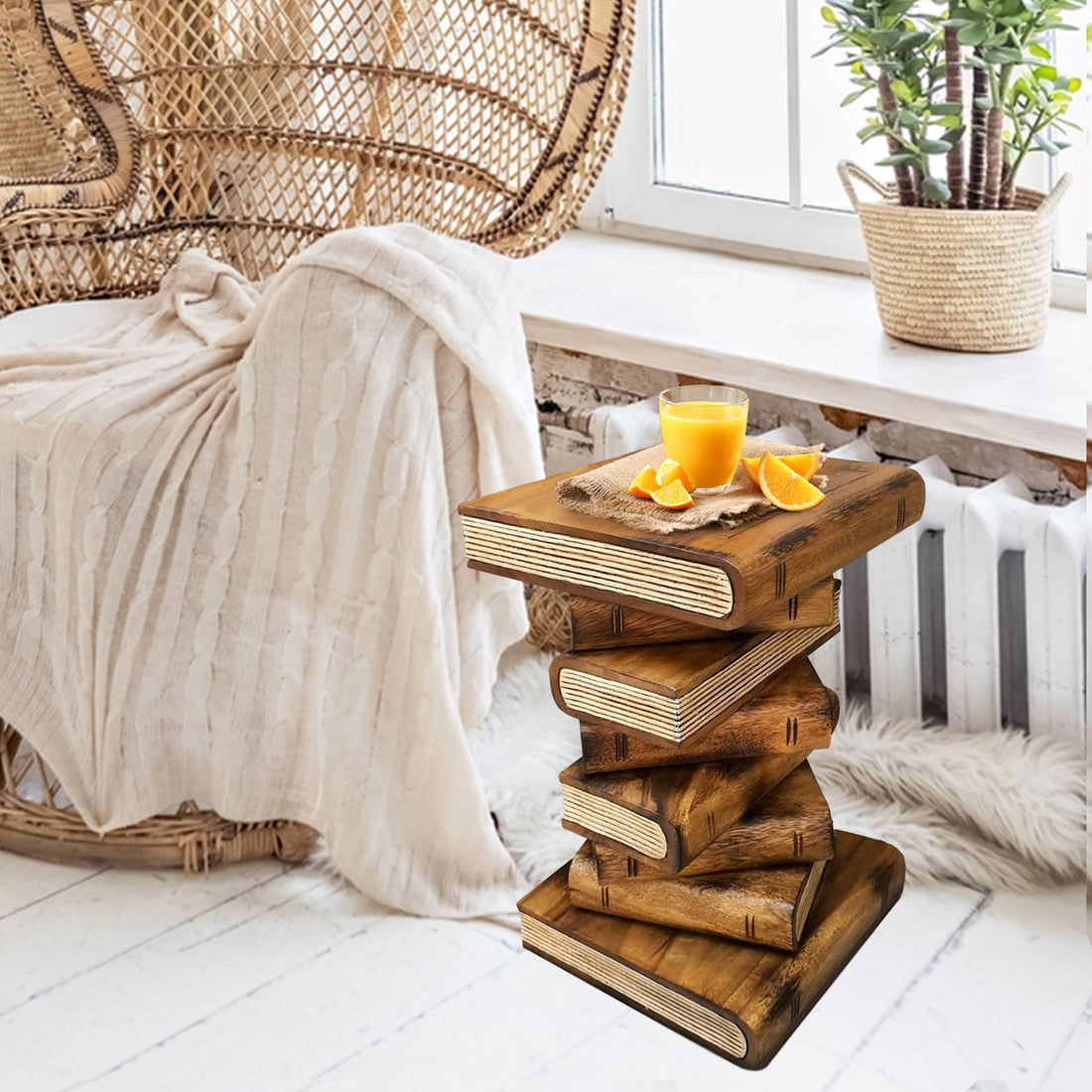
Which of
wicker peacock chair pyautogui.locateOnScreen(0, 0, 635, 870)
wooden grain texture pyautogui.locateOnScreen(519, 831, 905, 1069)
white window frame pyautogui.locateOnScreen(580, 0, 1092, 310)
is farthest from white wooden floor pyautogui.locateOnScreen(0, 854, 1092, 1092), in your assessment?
white window frame pyautogui.locateOnScreen(580, 0, 1092, 310)

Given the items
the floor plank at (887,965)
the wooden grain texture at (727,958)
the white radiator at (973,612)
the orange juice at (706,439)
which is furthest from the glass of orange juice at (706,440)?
the white radiator at (973,612)

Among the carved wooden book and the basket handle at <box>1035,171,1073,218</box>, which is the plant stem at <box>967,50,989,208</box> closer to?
the basket handle at <box>1035,171,1073,218</box>

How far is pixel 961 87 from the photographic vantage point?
63.9 inches

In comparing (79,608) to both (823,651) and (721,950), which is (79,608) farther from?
(721,950)

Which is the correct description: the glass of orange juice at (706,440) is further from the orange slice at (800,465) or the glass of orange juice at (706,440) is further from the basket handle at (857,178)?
the basket handle at (857,178)

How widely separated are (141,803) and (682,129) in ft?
4.75

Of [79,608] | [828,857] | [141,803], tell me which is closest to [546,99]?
[79,608]

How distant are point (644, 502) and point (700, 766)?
0.14 m

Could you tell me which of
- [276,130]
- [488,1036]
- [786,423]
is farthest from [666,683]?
[276,130]

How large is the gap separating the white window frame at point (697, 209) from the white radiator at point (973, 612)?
0.51 metres

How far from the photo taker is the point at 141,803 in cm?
153

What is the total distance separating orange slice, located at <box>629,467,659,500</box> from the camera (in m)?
0.69

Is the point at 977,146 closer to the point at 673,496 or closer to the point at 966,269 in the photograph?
the point at 966,269

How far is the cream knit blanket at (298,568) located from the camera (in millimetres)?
1410
